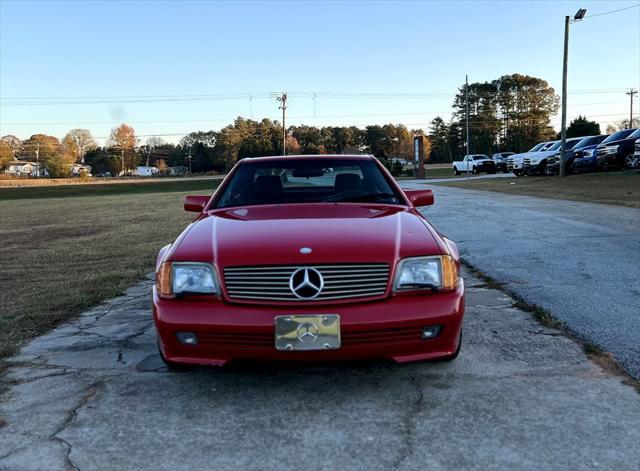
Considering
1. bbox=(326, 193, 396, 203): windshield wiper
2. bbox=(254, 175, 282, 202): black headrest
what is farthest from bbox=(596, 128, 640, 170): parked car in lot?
bbox=(254, 175, 282, 202): black headrest

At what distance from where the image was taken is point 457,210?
13.9 meters

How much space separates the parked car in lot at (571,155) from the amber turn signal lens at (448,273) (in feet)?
85.5

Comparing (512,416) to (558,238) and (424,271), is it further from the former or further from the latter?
(558,238)

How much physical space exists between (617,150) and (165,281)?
968 inches

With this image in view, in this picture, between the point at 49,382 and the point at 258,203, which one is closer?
the point at 49,382

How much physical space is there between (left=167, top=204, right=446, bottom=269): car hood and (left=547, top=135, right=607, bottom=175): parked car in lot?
25865 mm

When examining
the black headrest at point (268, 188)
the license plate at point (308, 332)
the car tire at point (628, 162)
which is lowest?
the license plate at point (308, 332)

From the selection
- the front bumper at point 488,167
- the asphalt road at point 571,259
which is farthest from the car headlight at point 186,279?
the front bumper at point 488,167

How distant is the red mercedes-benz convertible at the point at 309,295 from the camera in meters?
2.83

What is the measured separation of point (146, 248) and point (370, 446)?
7778 mm

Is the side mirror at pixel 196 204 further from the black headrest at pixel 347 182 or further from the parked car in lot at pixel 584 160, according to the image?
the parked car in lot at pixel 584 160

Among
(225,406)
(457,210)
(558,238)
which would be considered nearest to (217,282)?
(225,406)

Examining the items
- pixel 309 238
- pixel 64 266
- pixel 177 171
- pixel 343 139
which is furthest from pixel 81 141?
pixel 309 238

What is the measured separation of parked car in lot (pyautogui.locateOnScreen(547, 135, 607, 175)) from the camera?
26.8 m
